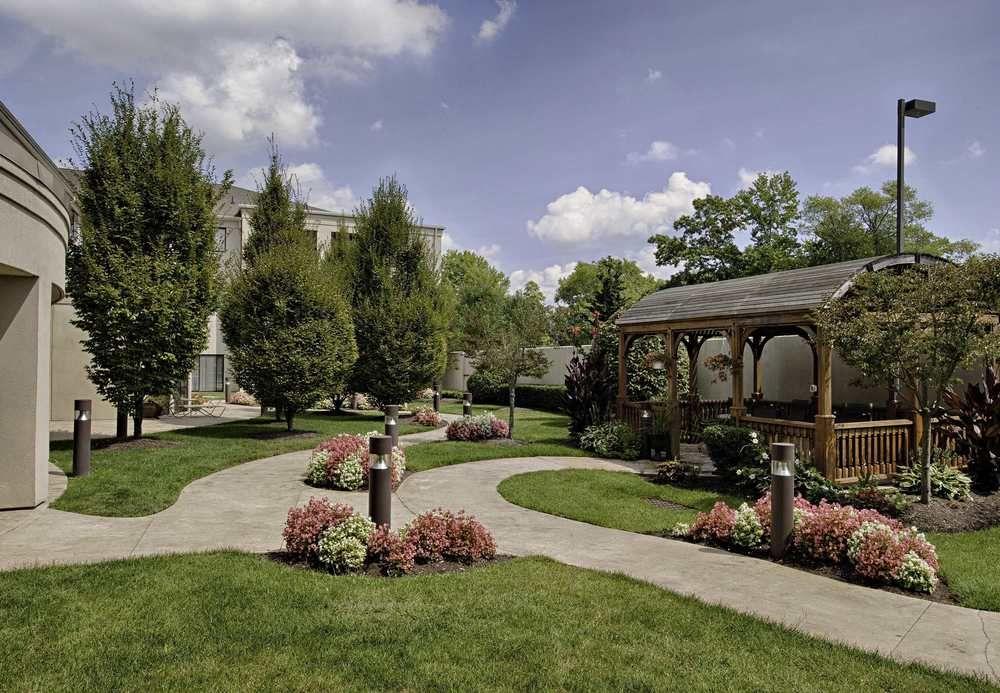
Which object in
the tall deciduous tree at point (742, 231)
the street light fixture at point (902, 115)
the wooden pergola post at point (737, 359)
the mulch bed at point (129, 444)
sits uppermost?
the tall deciduous tree at point (742, 231)

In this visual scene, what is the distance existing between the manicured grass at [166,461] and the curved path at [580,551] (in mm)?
349

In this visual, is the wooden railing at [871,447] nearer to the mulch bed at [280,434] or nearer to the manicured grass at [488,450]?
the manicured grass at [488,450]

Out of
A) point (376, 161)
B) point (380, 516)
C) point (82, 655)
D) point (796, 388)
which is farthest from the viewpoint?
point (376, 161)

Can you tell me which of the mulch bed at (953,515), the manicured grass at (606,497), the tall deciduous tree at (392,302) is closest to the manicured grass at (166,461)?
the tall deciduous tree at (392,302)

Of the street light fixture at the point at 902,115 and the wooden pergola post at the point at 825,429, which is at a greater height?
the street light fixture at the point at 902,115

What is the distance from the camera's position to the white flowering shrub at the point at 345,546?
17.9ft

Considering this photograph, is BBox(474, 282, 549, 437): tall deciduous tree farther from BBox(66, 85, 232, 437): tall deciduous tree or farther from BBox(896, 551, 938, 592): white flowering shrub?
BBox(896, 551, 938, 592): white flowering shrub

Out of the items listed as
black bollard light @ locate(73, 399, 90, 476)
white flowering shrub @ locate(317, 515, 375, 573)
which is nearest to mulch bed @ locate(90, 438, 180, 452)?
black bollard light @ locate(73, 399, 90, 476)

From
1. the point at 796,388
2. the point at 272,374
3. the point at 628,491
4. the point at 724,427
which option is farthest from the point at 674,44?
the point at 272,374

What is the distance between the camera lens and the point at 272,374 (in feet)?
49.1

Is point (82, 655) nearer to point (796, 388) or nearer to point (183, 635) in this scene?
point (183, 635)

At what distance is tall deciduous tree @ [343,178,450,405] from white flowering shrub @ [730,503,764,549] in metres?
13.9

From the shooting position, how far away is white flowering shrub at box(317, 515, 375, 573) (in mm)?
5445

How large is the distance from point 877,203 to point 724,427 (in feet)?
113
